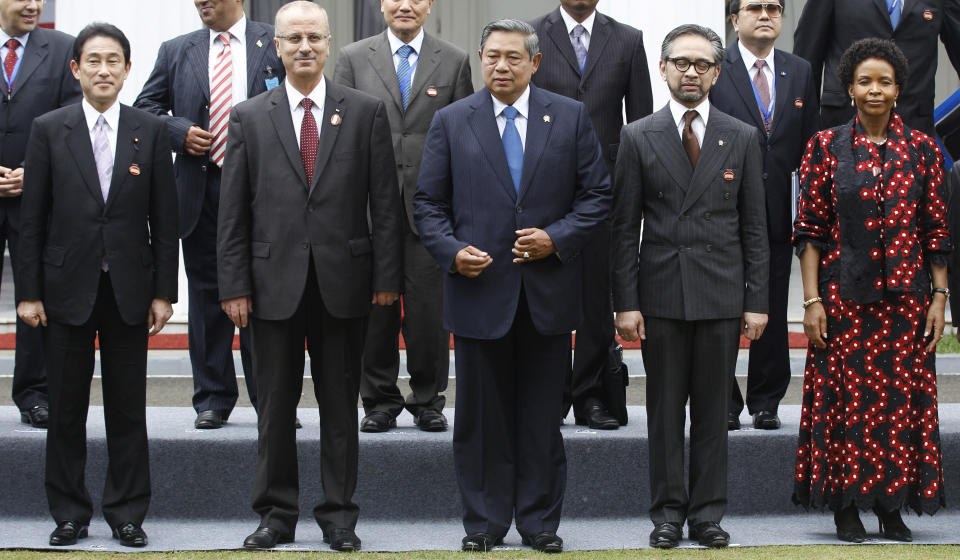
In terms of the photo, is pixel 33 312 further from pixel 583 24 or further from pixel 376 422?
pixel 583 24

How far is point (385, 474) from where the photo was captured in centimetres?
612

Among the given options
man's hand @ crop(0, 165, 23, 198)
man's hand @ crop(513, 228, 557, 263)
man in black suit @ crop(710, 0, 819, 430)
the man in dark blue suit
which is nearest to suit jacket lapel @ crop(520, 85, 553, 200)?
the man in dark blue suit

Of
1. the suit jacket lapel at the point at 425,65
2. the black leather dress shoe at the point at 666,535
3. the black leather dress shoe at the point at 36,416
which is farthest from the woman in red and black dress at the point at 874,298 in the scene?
the black leather dress shoe at the point at 36,416

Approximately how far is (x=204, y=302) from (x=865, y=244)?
283cm

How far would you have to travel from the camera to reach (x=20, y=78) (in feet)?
21.6

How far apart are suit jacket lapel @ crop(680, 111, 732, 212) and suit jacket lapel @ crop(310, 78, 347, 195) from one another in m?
1.36

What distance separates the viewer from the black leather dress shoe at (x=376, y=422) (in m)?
6.31

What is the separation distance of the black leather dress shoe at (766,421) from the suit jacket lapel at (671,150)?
1272 millimetres

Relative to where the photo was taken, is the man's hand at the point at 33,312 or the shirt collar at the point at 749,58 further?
the shirt collar at the point at 749,58

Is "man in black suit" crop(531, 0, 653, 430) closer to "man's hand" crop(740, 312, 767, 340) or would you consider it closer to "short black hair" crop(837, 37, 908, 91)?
"man's hand" crop(740, 312, 767, 340)

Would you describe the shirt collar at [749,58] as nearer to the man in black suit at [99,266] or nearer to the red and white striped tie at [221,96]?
the red and white striped tie at [221,96]

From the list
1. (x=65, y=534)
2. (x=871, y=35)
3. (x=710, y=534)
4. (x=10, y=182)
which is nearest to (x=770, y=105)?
(x=871, y=35)

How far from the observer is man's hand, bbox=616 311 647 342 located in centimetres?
571

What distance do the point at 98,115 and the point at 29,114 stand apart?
0.98 meters
